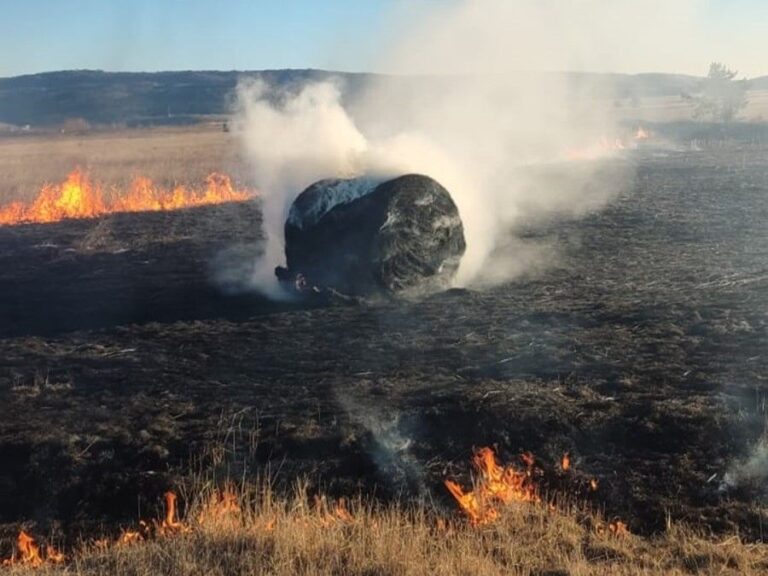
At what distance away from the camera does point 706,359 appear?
344 inches

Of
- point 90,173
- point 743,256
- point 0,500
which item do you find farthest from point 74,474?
point 90,173

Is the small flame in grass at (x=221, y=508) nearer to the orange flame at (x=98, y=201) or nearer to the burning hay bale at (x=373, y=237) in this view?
the burning hay bale at (x=373, y=237)

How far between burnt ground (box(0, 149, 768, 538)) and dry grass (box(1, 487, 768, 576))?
20.3 inches

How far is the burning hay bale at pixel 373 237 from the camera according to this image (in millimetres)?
12602

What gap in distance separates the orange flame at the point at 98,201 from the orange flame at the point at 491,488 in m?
18.3

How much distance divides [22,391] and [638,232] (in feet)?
40.8

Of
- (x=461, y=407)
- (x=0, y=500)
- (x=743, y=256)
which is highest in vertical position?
(x=743, y=256)

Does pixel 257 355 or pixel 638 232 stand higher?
pixel 638 232

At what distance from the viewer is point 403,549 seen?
5.09m

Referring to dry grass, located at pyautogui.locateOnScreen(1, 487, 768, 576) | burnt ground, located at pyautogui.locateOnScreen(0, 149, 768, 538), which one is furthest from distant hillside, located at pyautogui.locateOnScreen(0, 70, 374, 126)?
dry grass, located at pyautogui.locateOnScreen(1, 487, 768, 576)

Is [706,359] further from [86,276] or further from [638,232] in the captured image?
[86,276]

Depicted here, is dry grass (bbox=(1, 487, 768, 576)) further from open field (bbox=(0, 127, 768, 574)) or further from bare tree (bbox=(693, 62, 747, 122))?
bare tree (bbox=(693, 62, 747, 122))

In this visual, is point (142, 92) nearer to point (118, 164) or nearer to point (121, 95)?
point (121, 95)

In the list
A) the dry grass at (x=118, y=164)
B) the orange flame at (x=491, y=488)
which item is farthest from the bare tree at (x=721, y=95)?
the orange flame at (x=491, y=488)
